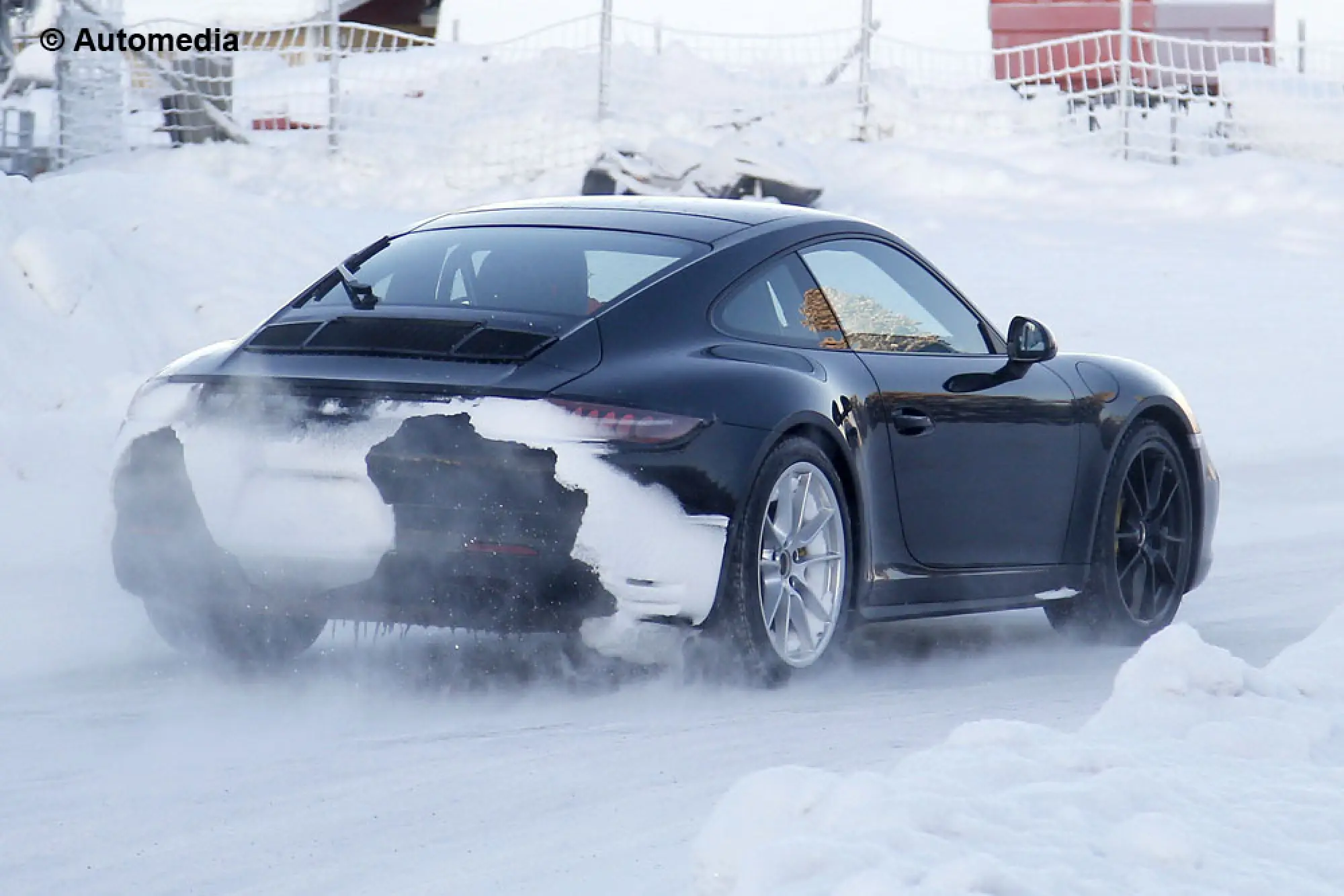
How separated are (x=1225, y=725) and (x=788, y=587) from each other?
5.33 ft

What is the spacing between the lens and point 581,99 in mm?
20219

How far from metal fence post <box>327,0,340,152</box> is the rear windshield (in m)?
13.5

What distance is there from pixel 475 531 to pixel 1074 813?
6.69ft

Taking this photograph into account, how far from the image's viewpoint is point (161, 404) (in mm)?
5543

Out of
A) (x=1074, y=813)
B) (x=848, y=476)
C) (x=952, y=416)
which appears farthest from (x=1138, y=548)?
(x=1074, y=813)

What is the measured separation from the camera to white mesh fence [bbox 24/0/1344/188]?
19469mm

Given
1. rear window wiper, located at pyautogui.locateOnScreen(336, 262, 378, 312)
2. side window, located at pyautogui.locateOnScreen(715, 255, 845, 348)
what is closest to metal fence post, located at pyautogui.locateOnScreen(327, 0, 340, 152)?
rear window wiper, located at pyautogui.locateOnScreen(336, 262, 378, 312)

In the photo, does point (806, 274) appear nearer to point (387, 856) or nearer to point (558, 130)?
point (387, 856)

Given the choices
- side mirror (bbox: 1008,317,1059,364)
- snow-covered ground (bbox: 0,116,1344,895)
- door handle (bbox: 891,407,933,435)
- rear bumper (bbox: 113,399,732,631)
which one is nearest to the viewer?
snow-covered ground (bbox: 0,116,1344,895)

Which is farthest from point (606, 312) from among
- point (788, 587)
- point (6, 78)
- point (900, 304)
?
point (6, 78)

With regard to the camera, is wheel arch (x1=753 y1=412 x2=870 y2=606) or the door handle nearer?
wheel arch (x1=753 y1=412 x2=870 y2=606)

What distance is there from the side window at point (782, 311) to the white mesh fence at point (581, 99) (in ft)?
43.1

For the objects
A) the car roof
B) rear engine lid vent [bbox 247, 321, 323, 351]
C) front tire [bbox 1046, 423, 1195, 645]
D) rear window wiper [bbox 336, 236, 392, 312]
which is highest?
the car roof

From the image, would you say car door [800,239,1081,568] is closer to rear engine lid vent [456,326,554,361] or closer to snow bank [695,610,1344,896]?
rear engine lid vent [456,326,554,361]
